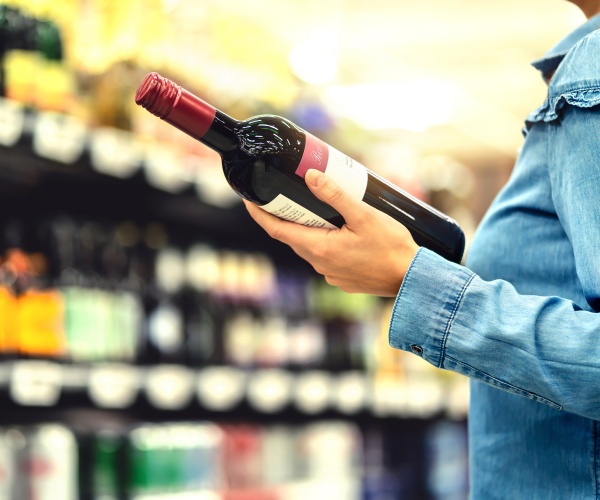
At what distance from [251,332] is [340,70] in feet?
10.3

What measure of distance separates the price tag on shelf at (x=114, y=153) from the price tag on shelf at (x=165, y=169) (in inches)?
1.4

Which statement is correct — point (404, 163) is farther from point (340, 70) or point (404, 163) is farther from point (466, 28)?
point (340, 70)

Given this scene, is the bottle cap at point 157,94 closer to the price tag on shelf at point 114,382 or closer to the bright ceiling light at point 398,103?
the price tag on shelf at point 114,382

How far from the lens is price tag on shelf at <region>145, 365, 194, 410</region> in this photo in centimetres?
204

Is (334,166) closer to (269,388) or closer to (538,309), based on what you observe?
(538,309)

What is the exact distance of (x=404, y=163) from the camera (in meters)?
3.49

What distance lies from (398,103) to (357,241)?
5018 millimetres

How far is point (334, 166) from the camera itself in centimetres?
95

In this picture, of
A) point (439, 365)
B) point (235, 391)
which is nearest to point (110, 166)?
point (235, 391)

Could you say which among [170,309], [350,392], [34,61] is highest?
[34,61]

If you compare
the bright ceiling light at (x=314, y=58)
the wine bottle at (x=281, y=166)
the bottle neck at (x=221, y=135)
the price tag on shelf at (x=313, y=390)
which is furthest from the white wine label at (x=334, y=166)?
the bright ceiling light at (x=314, y=58)

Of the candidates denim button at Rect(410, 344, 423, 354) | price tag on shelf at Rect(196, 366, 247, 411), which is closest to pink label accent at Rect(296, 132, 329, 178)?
denim button at Rect(410, 344, 423, 354)

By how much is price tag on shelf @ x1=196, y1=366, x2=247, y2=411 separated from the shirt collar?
4.51 ft

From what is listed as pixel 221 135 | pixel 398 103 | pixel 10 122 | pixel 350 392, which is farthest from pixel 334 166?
pixel 398 103
